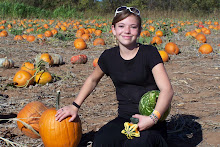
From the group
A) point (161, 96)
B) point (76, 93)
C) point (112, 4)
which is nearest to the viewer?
point (161, 96)

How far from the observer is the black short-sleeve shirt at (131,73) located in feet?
7.47

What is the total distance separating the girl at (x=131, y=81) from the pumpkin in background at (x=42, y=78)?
2.05 m

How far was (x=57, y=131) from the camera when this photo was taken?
7.59 feet

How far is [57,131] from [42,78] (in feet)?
7.27

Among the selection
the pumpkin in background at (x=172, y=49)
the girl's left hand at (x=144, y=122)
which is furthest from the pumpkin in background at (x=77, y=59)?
the girl's left hand at (x=144, y=122)

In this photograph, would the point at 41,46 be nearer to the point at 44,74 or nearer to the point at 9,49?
the point at 9,49

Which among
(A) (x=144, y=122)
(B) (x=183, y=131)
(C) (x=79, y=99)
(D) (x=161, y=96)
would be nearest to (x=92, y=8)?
(B) (x=183, y=131)

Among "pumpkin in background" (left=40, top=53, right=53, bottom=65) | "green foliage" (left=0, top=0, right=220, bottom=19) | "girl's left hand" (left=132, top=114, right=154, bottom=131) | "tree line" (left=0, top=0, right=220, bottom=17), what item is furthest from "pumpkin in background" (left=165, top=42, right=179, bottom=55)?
"tree line" (left=0, top=0, right=220, bottom=17)

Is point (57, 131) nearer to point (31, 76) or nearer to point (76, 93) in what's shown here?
point (76, 93)

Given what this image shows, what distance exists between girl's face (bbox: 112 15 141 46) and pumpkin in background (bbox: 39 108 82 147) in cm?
81

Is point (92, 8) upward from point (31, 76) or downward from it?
upward

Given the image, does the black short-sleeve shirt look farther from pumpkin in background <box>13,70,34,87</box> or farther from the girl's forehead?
pumpkin in background <box>13,70,34,87</box>

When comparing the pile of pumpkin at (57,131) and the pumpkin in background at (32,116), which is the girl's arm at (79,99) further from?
the pumpkin in background at (32,116)

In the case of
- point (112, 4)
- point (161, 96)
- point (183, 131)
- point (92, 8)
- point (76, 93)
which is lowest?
point (183, 131)
